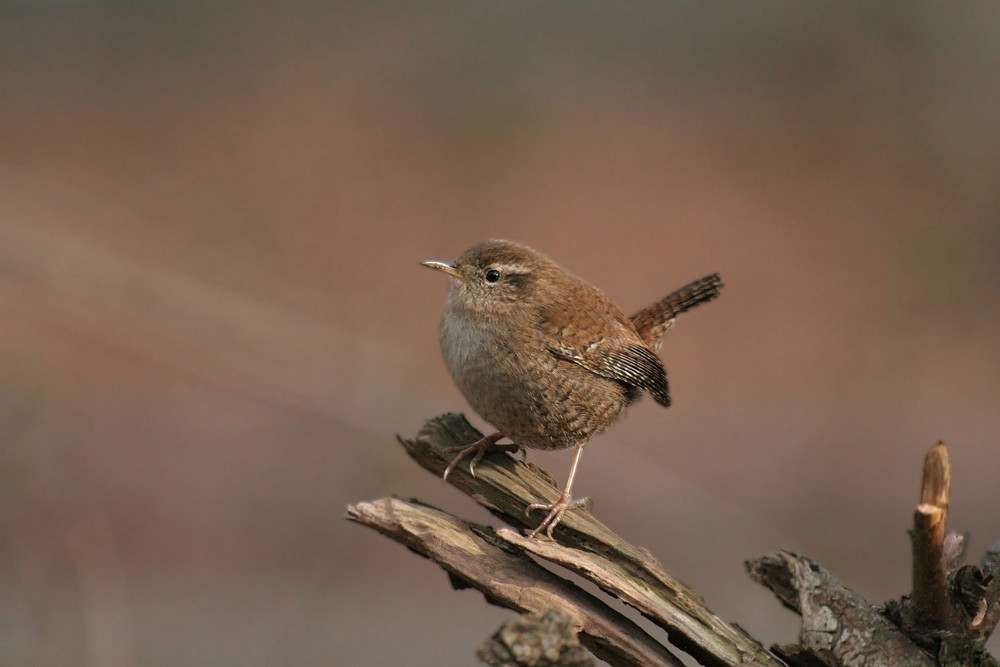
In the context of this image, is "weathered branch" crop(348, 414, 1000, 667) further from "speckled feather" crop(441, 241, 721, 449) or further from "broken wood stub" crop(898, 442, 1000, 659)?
"speckled feather" crop(441, 241, 721, 449)

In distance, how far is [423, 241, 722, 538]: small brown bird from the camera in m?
3.70

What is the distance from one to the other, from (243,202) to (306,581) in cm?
566

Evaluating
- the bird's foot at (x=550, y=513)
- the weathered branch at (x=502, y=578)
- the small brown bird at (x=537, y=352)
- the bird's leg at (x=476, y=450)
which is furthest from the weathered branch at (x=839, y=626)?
the bird's leg at (x=476, y=450)

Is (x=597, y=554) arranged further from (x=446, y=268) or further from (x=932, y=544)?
(x=446, y=268)

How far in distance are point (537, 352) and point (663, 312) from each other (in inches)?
40.0

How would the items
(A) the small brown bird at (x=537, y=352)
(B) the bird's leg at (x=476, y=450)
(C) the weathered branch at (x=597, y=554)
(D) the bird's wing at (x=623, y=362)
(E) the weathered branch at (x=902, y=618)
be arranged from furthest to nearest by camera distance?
(D) the bird's wing at (x=623, y=362), (A) the small brown bird at (x=537, y=352), (B) the bird's leg at (x=476, y=450), (C) the weathered branch at (x=597, y=554), (E) the weathered branch at (x=902, y=618)

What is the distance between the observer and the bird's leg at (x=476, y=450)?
343 centimetres

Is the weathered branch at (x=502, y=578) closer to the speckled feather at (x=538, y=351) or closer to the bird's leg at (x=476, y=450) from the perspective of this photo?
the bird's leg at (x=476, y=450)

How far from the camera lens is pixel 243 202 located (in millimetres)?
11742

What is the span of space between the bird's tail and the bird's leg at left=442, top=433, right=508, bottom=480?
104 centimetres

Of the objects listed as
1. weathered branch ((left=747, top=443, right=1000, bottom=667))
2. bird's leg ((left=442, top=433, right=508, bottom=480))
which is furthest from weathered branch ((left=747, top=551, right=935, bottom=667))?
bird's leg ((left=442, top=433, right=508, bottom=480))

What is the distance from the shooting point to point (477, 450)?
363 cm

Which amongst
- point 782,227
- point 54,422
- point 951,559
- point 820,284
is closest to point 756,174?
point 782,227

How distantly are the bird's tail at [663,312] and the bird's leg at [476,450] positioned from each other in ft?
3.41
